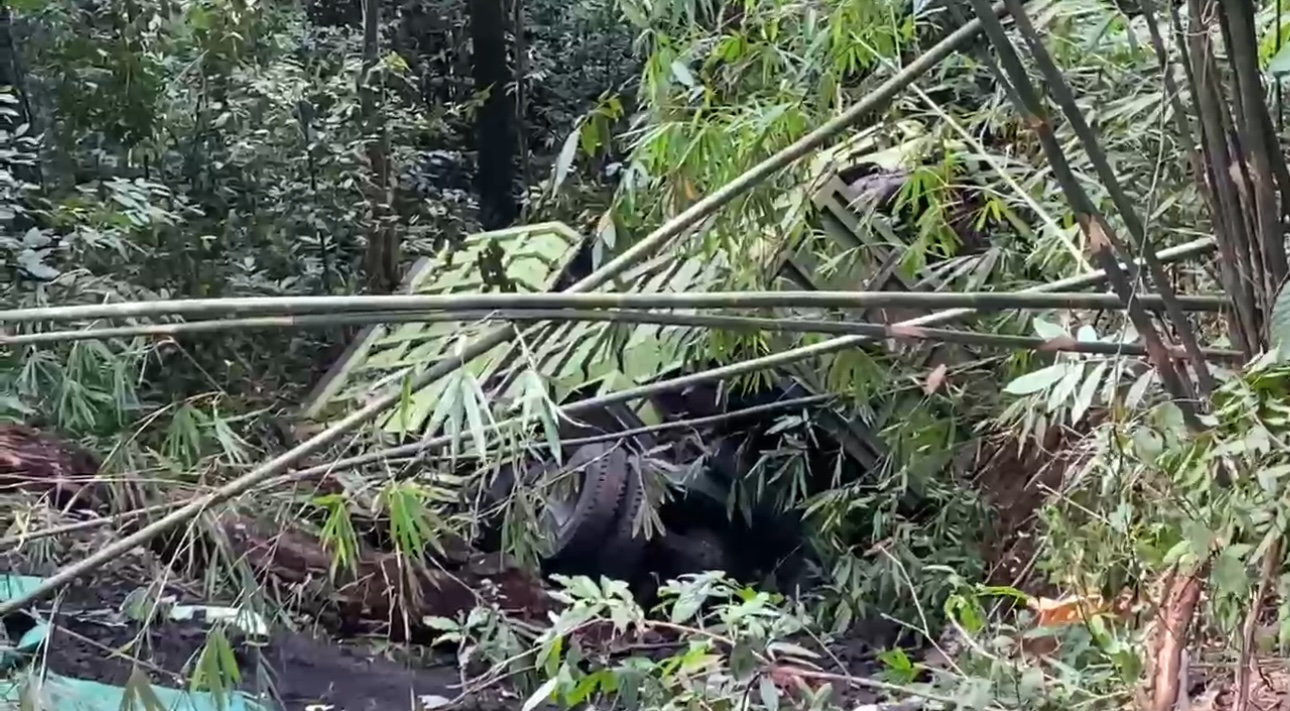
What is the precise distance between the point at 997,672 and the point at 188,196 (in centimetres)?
377

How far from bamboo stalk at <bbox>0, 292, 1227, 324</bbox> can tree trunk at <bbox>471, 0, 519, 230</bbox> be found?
5514 mm

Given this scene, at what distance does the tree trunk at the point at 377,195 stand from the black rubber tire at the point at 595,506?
2265mm

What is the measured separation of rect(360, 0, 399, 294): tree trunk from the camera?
5.05 metres

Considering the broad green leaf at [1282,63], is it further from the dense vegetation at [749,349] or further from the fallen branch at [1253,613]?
the fallen branch at [1253,613]

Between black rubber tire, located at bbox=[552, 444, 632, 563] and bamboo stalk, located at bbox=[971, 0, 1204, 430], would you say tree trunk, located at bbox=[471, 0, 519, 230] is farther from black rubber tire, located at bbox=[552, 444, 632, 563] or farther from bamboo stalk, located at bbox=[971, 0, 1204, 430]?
bamboo stalk, located at bbox=[971, 0, 1204, 430]

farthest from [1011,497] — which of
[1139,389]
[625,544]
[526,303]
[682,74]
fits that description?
[526,303]

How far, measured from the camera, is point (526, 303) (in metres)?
1.17

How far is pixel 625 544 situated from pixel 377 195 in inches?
104

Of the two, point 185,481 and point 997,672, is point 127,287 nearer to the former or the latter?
point 185,481

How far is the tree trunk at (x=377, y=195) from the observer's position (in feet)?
16.6

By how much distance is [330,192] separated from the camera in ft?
16.1

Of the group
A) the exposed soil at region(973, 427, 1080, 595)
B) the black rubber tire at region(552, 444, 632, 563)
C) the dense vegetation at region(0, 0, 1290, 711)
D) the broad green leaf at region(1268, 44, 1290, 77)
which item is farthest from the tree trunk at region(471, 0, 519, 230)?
the broad green leaf at region(1268, 44, 1290, 77)

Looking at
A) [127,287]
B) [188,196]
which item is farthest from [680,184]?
[188,196]

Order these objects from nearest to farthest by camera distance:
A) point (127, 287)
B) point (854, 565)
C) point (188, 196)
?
point (854, 565), point (127, 287), point (188, 196)
